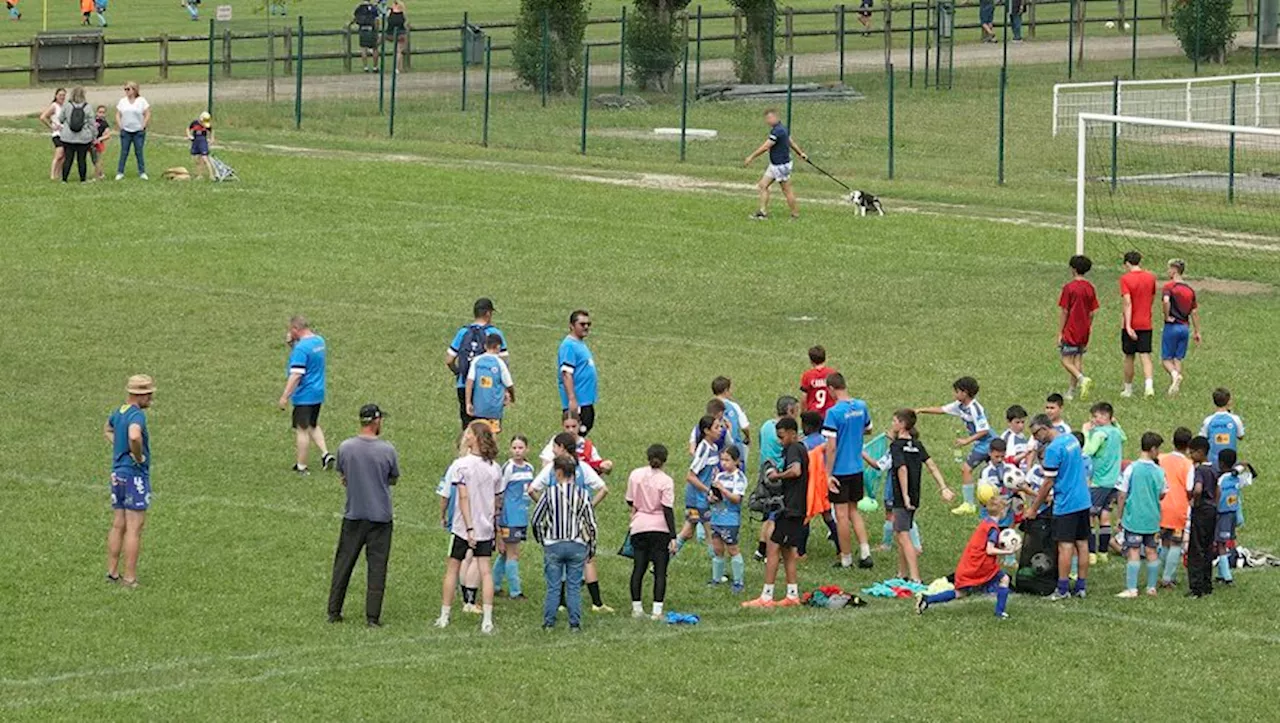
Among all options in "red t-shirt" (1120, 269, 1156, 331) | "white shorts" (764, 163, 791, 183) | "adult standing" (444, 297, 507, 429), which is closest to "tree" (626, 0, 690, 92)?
"white shorts" (764, 163, 791, 183)

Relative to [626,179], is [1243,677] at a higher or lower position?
lower

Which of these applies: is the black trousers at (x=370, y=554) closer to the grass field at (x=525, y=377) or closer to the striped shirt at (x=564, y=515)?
the grass field at (x=525, y=377)

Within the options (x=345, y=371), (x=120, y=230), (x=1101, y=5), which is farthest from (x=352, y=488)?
(x=1101, y=5)

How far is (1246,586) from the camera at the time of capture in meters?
20.8

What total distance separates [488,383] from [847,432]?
4190mm

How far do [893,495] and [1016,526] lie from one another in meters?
1.12

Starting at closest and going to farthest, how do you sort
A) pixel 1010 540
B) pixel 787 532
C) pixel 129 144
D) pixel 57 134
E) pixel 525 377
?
1. pixel 1010 540
2. pixel 787 532
3. pixel 525 377
4. pixel 57 134
5. pixel 129 144

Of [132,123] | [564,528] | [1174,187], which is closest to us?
[564,528]

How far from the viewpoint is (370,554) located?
1955 centimetres

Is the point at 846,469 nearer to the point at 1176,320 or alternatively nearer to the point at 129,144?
the point at 1176,320

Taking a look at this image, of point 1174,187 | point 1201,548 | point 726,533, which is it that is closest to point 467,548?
point 726,533

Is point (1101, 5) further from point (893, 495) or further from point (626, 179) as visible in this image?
point (893, 495)

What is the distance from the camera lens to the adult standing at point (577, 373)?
2425 centimetres

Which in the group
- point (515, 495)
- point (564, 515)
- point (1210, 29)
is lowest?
point (564, 515)
